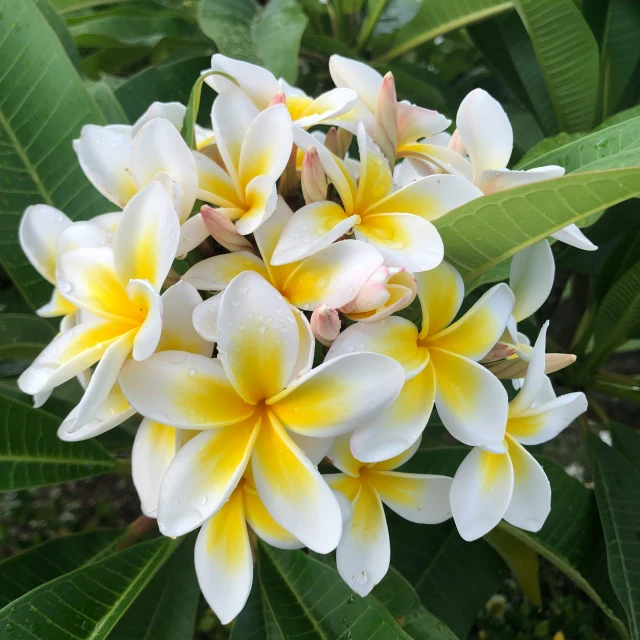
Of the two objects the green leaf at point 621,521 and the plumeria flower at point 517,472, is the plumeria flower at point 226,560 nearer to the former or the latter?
the plumeria flower at point 517,472

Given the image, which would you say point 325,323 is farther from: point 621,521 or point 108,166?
point 621,521

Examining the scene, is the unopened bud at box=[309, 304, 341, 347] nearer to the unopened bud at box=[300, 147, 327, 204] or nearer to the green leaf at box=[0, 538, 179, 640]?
the unopened bud at box=[300, 147, 327, 204]

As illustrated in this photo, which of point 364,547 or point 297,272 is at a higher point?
point 297,272

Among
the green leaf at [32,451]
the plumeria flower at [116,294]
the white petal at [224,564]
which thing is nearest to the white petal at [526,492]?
the white petal at [224,564]

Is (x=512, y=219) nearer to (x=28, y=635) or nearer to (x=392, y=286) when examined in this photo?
(x=392, y=286)

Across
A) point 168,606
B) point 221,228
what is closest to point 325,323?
point 221,228

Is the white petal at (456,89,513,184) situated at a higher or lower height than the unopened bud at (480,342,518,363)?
higher

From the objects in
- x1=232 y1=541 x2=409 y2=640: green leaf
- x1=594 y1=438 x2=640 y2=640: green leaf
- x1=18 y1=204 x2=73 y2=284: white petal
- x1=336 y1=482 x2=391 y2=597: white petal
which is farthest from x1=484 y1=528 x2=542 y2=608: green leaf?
x1=18 y1=204 x2=73 y2=284: white petal
